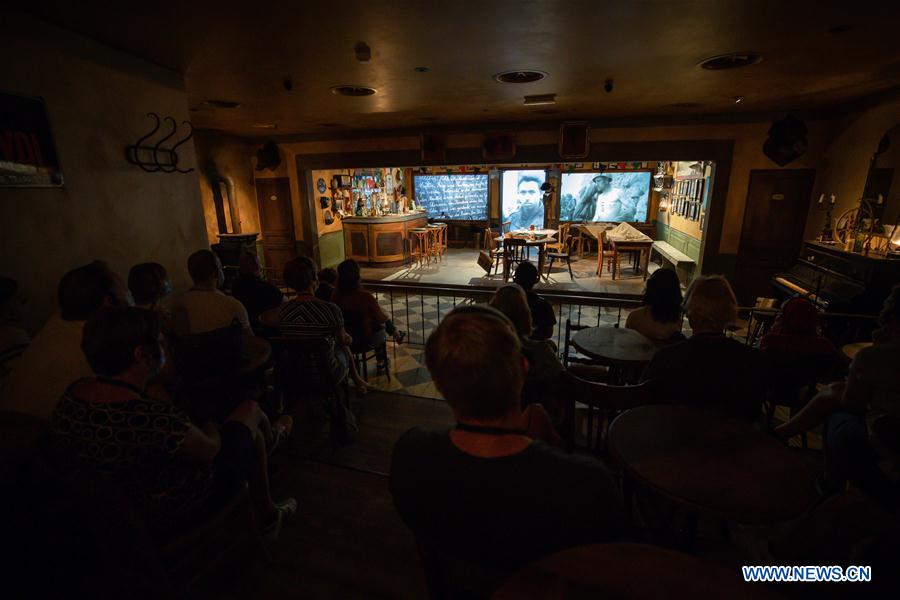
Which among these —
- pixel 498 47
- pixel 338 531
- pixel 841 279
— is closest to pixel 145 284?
pixel 338 531

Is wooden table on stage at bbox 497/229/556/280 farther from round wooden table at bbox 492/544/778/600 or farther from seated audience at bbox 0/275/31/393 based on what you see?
round wooden table at bbox 492/544/778/600

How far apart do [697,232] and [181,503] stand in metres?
8.04

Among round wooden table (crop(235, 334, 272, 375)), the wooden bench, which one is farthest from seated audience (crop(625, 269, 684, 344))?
the wooden bench

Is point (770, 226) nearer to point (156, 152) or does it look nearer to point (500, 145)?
point (500, 145)

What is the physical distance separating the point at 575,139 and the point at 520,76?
2.92 meters

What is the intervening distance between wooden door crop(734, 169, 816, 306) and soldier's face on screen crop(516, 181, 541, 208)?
6.11 meters

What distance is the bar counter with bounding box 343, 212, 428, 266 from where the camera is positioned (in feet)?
29.9

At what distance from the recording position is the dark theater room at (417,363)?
0.94 metres

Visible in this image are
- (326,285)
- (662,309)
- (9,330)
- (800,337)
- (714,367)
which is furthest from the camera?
(326,285)

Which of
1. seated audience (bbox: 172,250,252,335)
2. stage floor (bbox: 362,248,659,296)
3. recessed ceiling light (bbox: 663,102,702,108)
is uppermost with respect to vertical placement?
recessed ceiling light (bbox: 663,102,702,108)

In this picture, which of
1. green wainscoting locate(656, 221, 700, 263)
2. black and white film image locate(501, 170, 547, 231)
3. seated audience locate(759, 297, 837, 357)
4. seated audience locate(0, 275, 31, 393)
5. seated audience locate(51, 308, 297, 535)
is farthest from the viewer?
black and white film image locate(501, 170, 547, 231)

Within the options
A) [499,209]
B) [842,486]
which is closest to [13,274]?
[842,486]

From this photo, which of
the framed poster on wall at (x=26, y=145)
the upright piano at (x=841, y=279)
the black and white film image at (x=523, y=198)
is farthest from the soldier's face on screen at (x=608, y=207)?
the framed poster on wall at (x=26, y=145)

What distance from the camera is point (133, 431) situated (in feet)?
3.87
